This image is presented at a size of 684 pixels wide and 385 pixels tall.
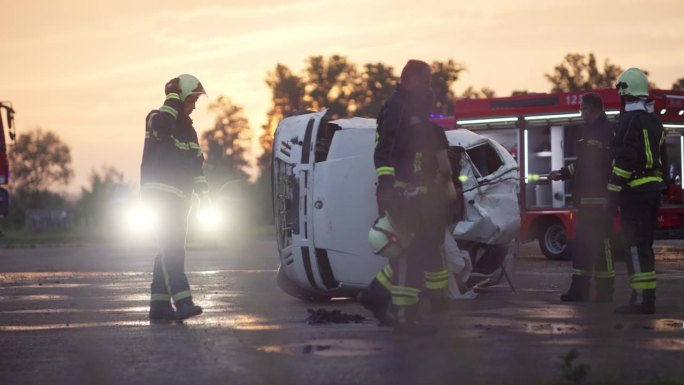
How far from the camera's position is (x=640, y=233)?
10.7 metres

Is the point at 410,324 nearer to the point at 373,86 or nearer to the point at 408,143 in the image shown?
the point at 408,143

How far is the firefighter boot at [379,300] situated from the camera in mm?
9250

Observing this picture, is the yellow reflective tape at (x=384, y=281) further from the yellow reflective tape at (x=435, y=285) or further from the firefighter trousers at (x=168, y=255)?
the firefighter trousers at (x=168, y=255)

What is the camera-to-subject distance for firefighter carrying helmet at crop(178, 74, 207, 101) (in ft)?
35.1

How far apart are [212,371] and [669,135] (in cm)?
1514

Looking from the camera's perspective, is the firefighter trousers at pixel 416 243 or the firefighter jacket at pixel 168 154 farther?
the firefighter jacket at pixel 168 154

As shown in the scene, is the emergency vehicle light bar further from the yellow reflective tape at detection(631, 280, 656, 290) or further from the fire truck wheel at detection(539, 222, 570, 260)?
the yellow reflective tape at detection(631, 280, 656, 290)

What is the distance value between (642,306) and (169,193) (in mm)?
3942

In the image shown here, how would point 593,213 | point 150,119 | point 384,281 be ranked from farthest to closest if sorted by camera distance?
1. point 593,213
2. point 150,119
3. point 384,281

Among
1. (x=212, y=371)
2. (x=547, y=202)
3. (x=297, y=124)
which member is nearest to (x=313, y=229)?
(x=297, y=124)

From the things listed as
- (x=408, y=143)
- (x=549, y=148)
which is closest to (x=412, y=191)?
(x=408, y=143)

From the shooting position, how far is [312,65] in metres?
76.1

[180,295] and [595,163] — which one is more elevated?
[595,163]

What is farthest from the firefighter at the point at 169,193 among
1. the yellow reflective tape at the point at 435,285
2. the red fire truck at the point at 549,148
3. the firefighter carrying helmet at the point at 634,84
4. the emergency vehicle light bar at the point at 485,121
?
the emergency vehicle light bar at the point at 485,121
